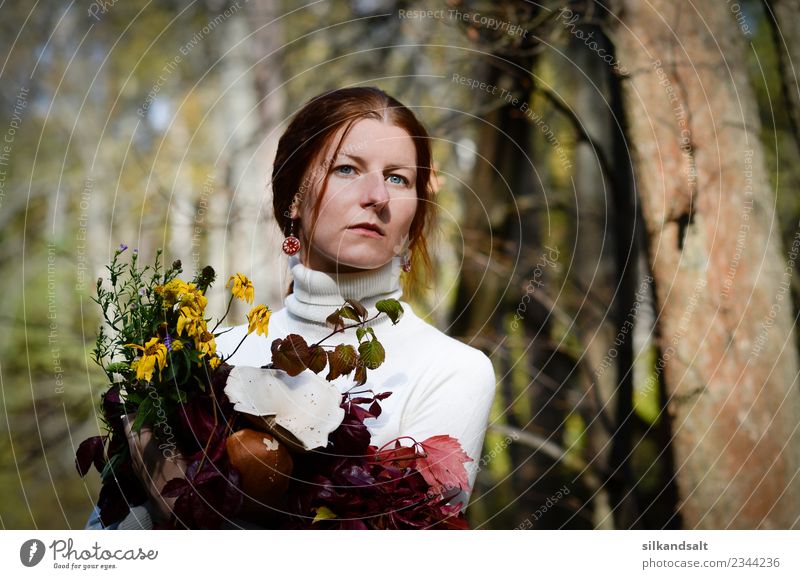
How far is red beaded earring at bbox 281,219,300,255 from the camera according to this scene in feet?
7.82

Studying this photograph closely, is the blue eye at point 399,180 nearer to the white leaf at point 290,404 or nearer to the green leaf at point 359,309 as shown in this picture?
the green leaf at point 359,309

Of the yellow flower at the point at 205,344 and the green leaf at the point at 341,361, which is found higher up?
the yellow flower at the point at 205,344

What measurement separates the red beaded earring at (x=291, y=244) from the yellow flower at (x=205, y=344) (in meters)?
0.44

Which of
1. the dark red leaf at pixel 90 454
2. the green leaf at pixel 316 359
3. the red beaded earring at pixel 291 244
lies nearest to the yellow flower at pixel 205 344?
the green leaf at pixel 316 359

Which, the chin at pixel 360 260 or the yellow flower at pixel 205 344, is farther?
the chin at pixel 360 260

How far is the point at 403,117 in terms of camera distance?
2291 millimetres

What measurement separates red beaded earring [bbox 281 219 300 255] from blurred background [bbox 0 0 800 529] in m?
0.26

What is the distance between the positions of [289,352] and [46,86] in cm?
342

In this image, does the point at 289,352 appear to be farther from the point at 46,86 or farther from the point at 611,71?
the point at 46,86

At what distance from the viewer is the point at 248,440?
6.26 ft

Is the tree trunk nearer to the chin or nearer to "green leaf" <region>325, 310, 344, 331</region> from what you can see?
the chin

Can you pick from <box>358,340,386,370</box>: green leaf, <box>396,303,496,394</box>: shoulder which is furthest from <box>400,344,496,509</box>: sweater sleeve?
<box>358,340,386,370</box>: green leaf

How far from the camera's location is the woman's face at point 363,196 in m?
2.26

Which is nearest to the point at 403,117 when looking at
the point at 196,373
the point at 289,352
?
the point at 289,352
